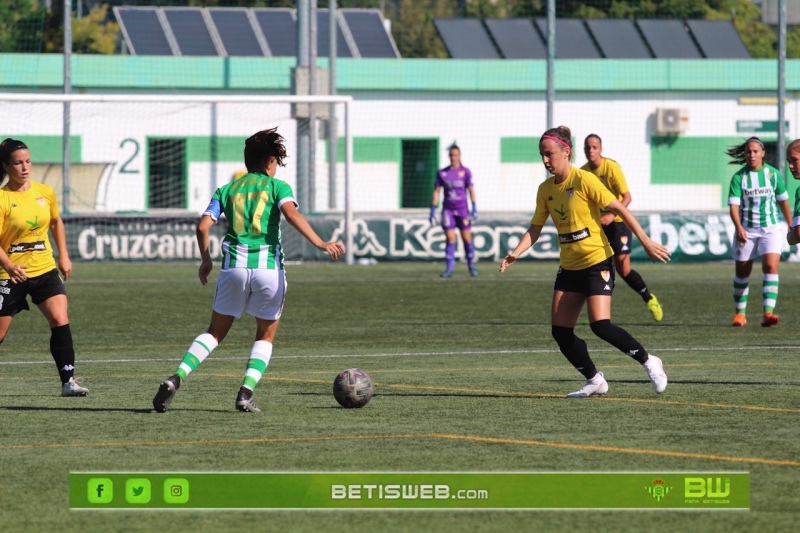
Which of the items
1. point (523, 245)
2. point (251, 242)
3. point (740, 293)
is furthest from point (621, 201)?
point (251, 242)

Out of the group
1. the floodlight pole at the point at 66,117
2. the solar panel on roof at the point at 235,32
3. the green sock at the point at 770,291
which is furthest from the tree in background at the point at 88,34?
the green sock at the point at 770,291

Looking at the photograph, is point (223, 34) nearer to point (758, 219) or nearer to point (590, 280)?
point (758, 219)

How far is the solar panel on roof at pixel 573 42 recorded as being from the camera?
149 feet

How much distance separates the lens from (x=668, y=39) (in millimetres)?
47188

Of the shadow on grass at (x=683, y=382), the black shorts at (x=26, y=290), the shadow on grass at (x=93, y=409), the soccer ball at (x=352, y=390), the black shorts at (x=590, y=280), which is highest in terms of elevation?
the black shorts at (x=590, y=280)

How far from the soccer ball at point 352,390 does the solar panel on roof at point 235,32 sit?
33488 millimetres

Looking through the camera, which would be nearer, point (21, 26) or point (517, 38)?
point (21, 26)

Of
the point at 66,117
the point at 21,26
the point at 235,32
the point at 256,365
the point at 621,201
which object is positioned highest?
the point at 21,26

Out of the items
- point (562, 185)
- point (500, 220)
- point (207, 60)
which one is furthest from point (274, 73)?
point (562, 185)

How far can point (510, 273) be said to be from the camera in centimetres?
2812

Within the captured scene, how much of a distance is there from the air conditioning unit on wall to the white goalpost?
32.7 ft

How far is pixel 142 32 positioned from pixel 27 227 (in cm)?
3284

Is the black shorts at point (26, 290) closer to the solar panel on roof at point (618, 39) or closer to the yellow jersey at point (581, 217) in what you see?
the yellow jersey at point (581, 217)

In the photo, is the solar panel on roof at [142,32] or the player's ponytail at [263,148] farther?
the solar panel on roof at [142,32]
